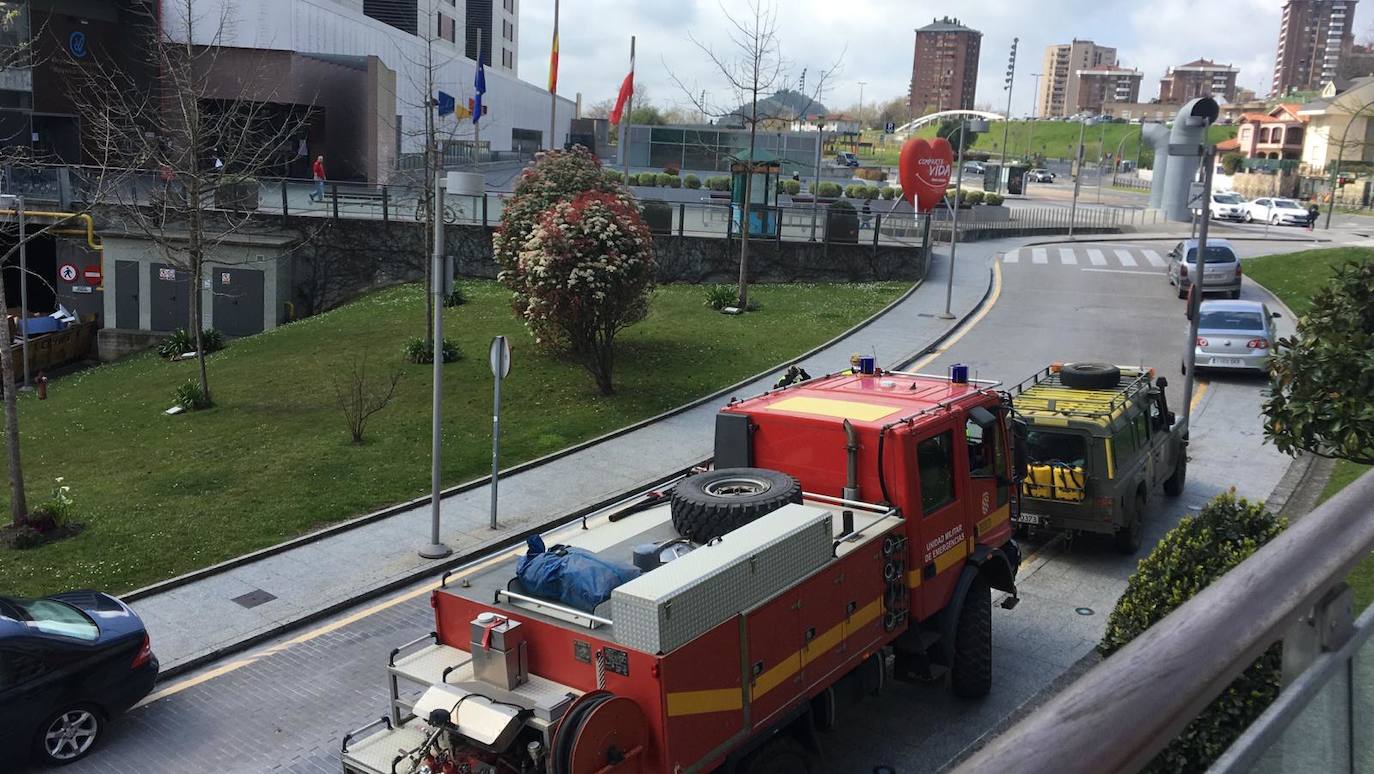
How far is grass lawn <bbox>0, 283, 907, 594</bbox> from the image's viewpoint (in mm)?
16016

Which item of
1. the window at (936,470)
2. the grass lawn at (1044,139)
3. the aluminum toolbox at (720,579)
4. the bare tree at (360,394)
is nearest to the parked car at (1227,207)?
the bare tree at (360,394)

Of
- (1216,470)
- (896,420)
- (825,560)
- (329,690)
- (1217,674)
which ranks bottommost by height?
(329,690)

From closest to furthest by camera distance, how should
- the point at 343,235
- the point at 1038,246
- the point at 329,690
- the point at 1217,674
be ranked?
the point at 1217,674, the point at 329,690, the point at 343,235, the point at 1038,246

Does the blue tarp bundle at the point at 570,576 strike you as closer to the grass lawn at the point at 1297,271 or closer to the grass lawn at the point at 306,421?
the grass lawn at the point at 306,421

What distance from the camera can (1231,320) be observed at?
25.1m

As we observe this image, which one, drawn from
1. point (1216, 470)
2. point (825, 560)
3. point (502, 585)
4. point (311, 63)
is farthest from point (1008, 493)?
point (311, 63)

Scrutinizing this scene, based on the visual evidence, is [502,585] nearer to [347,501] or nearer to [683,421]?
[347,501]

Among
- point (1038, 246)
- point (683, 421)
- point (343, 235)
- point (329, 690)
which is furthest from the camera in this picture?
point (1038, 246)

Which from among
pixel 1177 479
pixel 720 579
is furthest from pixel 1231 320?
pixel 720 579

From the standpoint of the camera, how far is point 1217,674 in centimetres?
136

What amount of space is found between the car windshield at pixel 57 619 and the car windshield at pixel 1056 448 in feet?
36.7

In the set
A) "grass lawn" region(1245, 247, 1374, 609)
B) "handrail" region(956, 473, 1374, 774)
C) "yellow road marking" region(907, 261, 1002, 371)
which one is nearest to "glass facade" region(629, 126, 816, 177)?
"yellow road marking" region(907, 261, 1002, 371)

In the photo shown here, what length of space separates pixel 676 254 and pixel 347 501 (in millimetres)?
21074

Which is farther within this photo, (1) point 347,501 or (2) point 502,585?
(1) point 347,501
